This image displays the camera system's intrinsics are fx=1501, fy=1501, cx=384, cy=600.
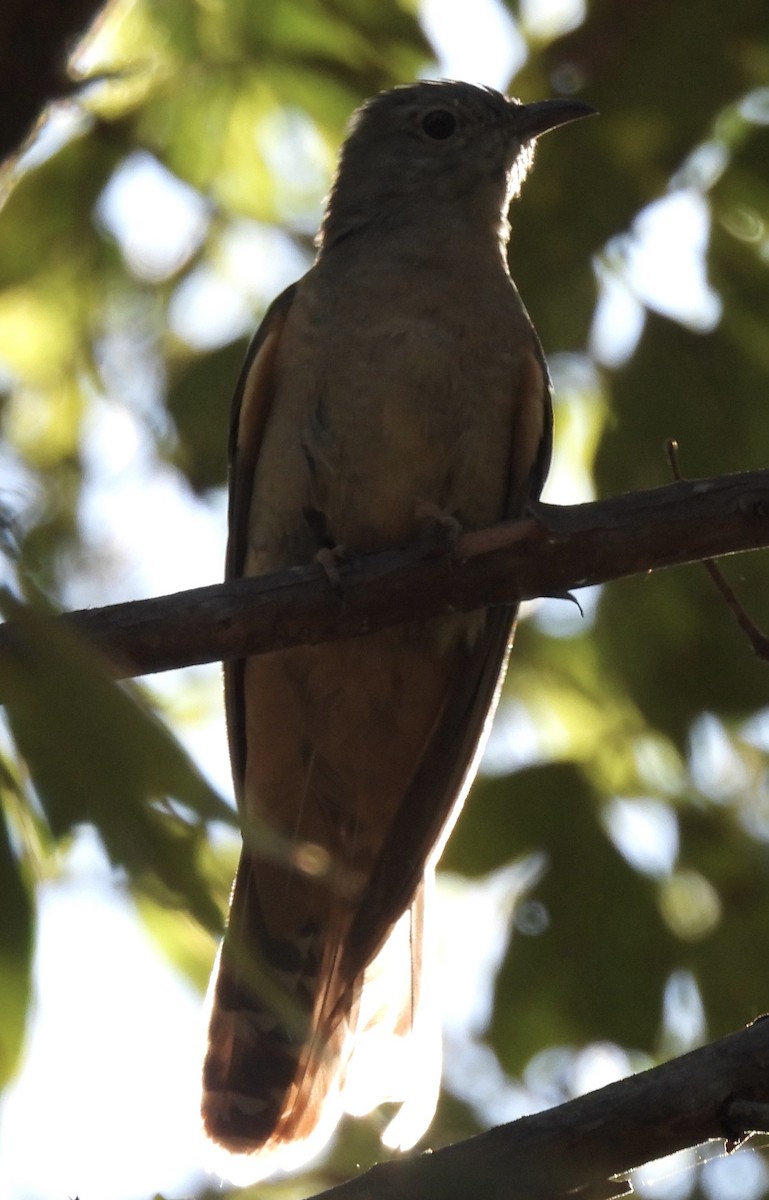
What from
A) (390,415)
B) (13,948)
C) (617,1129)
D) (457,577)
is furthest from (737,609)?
(13,948)

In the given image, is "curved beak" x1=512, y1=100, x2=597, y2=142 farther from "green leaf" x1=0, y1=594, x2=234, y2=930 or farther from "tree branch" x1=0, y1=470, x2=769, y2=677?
"green leaf" x1=0, y1=594, x2=234, y2=930

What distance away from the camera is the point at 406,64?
4535mm

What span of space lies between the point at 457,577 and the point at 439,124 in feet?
9.98

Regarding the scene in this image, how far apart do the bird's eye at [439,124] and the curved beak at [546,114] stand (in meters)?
0.55

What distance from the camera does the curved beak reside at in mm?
4645

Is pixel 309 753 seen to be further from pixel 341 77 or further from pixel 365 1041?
pixel 341 77

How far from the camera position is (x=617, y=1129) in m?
2.94

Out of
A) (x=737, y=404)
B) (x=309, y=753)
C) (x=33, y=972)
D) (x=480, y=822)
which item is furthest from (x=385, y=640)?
(x=33, y=972)

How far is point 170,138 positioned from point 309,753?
2237 millimetres

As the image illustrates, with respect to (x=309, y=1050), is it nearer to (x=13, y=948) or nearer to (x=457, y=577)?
(x=457, y=577)

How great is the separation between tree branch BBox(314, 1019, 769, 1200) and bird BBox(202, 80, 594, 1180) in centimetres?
191

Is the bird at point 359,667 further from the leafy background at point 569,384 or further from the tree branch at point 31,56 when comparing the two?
the tree branch at point 31,56

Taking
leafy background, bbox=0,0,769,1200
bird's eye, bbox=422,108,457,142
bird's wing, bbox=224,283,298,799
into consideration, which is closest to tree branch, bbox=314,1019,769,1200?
leafy background, bbox=0,0,769,1200

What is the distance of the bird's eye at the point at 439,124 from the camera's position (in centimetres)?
646
